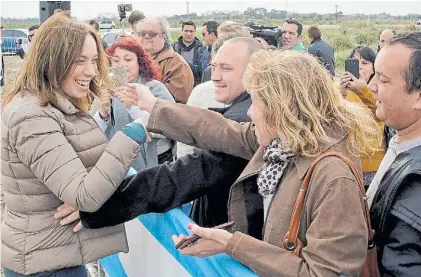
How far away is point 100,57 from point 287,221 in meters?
1.20

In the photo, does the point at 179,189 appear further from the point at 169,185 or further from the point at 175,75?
the point at 175,75

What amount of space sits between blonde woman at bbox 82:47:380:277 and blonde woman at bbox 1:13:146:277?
443mm

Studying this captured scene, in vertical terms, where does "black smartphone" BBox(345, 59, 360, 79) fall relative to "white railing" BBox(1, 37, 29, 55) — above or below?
below

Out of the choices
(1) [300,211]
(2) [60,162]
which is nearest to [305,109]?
(1) [300,211]

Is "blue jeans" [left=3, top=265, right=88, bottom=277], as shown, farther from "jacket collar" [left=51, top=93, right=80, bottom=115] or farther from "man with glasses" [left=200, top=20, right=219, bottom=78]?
"man with glasses" [left=200, top=20, right=219, bottom=78]

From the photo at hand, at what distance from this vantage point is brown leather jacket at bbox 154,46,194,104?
16.3 feet

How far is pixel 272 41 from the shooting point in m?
5.83

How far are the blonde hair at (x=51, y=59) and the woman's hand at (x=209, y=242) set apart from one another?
793mm

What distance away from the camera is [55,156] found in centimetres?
195

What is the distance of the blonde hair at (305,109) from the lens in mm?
1725

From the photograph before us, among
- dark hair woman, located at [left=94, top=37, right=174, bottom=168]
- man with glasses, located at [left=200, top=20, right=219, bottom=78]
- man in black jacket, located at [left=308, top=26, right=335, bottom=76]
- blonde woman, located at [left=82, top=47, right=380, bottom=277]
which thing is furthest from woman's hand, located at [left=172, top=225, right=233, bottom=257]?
man with glasses, located at [left=200, top=20, right=219, bottom=78]

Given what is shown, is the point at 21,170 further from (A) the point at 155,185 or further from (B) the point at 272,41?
(B) the point at 272,41

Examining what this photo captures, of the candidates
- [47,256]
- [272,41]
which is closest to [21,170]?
[47,256]

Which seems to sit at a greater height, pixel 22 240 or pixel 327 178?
pixel 327 178
